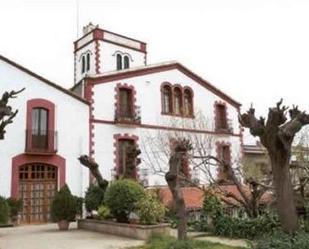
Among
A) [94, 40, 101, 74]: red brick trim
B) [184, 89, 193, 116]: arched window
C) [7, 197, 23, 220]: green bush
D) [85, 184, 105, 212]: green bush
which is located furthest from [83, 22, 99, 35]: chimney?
[85, 184, 105, 212]: green bush

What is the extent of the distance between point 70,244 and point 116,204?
275 cm

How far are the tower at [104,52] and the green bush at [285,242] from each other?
21390mm

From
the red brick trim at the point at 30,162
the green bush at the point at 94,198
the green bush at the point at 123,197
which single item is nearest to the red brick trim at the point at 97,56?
the red brick trim at the point at 30,162

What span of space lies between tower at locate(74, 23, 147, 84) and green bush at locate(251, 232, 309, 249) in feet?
70.2

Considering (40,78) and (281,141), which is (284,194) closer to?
(281,141)

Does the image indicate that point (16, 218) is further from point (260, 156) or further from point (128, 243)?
point (260, 156)

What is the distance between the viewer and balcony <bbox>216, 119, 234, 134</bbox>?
1182 inches

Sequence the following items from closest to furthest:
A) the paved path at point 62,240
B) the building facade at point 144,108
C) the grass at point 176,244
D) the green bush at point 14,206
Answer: the grass at point 176,244 < the paved path at point 62,240 < the green bush at point 14,206 < the building facade at point 144,108

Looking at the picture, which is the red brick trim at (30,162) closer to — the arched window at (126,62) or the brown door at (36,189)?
the brown door at (36,189)

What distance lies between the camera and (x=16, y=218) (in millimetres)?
20750

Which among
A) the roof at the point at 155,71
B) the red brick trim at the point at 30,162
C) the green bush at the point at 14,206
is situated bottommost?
the green bush at the point at 14,206

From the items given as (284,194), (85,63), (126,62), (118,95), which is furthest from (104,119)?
(284,194)

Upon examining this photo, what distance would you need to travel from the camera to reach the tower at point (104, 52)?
30.5m

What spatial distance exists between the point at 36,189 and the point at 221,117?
14.5 metres
